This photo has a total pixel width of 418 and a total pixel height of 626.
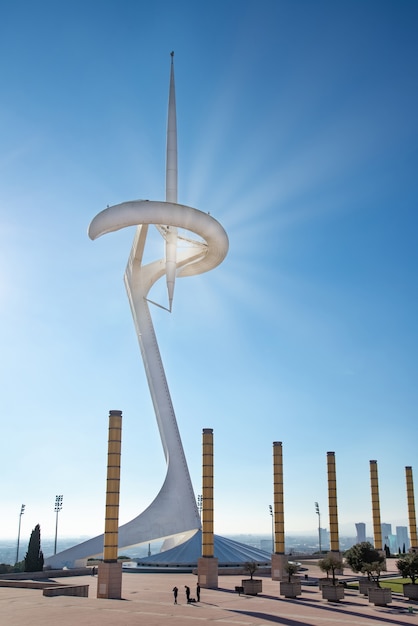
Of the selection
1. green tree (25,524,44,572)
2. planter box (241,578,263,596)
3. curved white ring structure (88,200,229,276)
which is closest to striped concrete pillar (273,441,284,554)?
planter box (241,578,263,596)

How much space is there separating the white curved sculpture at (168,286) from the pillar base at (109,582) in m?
8.91

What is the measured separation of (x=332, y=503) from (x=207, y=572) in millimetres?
13179

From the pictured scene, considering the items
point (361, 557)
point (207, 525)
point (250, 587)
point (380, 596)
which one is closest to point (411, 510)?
point (361, 557)

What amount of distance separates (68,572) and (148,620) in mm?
25426

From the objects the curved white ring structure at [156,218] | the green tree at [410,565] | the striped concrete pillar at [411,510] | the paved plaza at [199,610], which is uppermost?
the curved white ring structure at [156,218]

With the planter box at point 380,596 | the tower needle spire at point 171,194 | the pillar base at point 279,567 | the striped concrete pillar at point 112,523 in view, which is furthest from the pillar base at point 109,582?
the tower needle spire at point 171,194

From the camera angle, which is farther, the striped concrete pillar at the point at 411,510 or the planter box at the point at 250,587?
the striped concrete pillar at the point at 411,510

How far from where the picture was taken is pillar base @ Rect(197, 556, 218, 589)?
32.2 m

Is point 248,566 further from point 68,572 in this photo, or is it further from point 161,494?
point 68,572

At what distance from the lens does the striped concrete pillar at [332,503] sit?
42.0 m

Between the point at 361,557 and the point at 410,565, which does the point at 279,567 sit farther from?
the point at 410,565

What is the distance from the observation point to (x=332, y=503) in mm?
42406

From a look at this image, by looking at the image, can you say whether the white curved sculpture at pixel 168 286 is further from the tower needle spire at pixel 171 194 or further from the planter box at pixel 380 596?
the planter box at pixel 380 596

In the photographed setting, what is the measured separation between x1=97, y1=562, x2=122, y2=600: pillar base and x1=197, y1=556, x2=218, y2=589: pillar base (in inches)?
222
